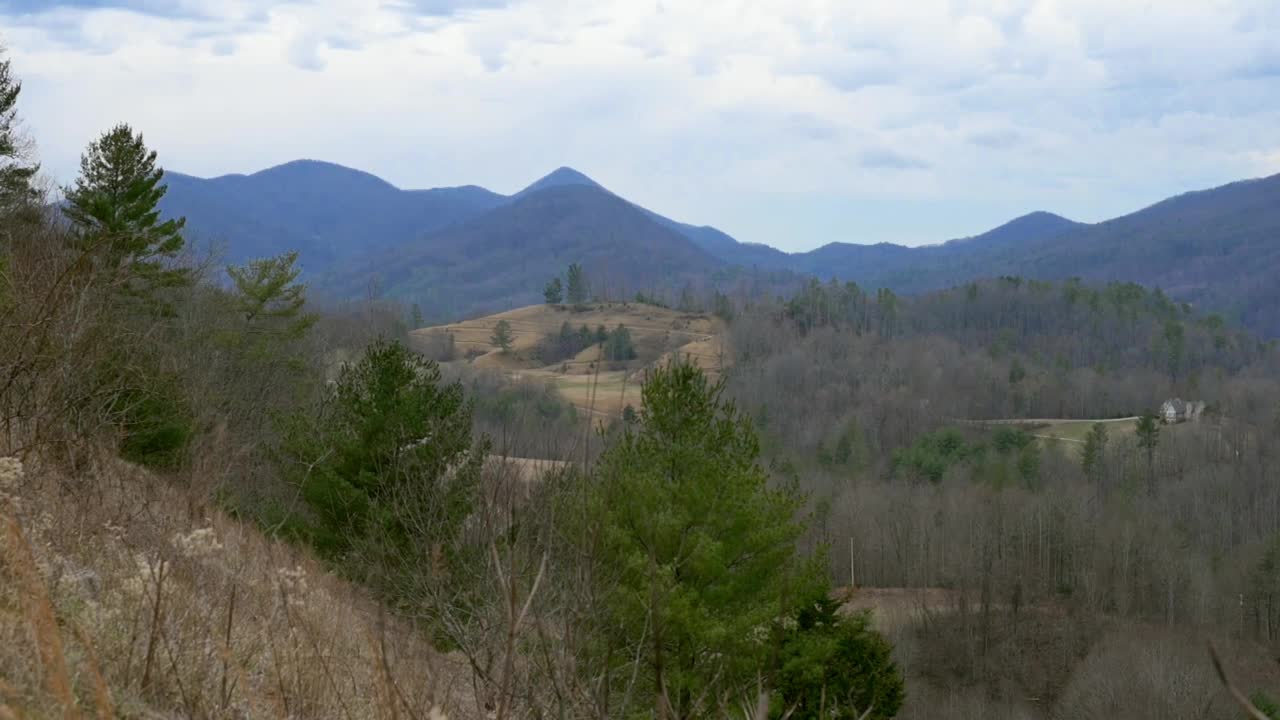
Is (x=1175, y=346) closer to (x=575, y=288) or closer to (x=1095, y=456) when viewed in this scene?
(x=1095, y=456)

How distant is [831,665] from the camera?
18.3 meters

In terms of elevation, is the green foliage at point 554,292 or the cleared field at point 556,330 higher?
the green foliage at point 554,292

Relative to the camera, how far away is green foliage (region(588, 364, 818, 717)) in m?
14.1

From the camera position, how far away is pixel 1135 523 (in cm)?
6009

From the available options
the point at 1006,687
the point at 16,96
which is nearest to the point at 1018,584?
the point at 1006,687

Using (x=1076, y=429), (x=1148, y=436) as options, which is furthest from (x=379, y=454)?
(x=1076, y=429)

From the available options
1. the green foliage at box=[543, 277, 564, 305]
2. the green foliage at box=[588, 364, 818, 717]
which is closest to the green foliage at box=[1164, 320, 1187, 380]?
the green foliage at box=[543, 277, 564, 305]

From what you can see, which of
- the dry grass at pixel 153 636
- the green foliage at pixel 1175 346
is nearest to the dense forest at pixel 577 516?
the dry grass at pixel 153 636

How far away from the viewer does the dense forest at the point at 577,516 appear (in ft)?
13.4

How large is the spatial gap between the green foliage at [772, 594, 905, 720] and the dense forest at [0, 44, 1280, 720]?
97mm

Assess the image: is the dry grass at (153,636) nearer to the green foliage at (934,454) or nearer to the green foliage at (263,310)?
the green foliage at (263,310)

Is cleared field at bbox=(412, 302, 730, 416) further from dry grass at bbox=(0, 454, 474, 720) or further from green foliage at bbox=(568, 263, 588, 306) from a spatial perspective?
dry grass at bbox=(0, 454, 474, 720)

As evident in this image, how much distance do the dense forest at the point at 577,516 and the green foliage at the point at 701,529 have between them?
7 centimetres

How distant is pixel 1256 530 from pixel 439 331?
9927 centimetres
